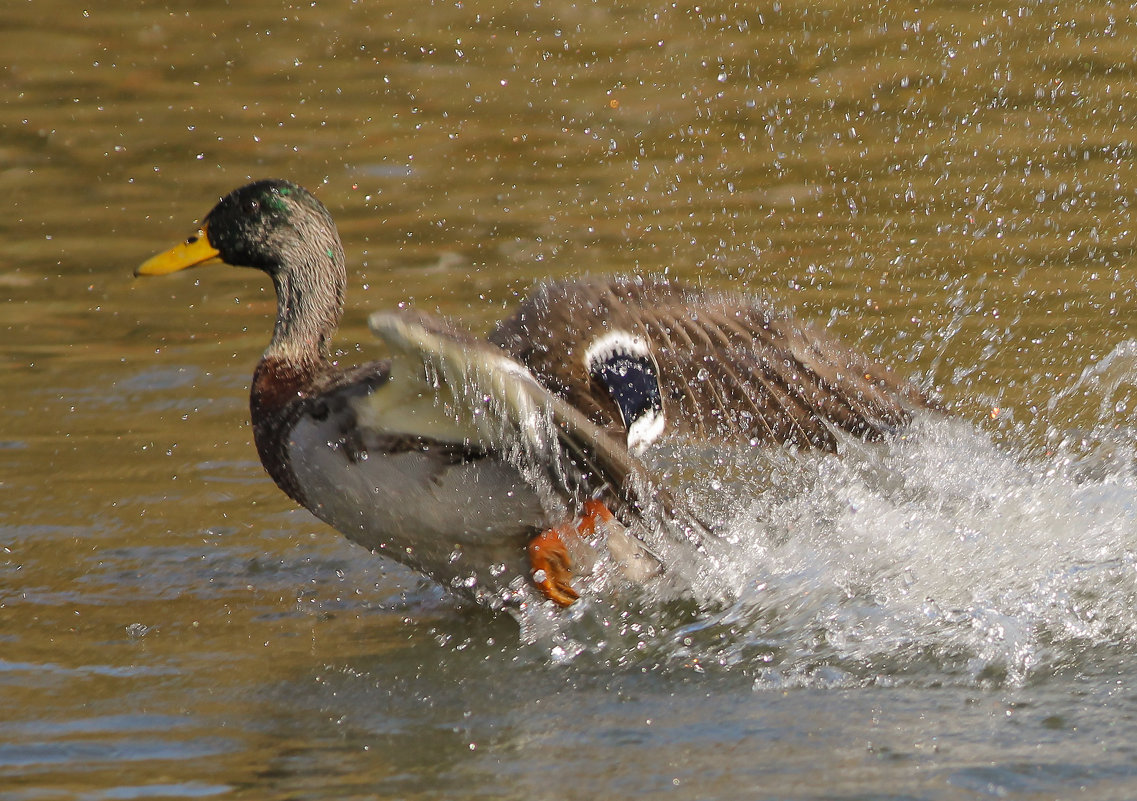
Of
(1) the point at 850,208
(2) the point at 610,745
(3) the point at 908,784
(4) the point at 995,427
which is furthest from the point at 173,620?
(1) the point at 850,208

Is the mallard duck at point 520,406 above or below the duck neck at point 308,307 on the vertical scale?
below

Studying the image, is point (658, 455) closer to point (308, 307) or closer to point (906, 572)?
point (906, 572)

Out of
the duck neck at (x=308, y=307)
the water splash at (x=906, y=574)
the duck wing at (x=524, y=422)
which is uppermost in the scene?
the duck neck at (x=308, y=307)

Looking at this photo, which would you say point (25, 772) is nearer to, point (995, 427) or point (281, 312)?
point (281, 312)

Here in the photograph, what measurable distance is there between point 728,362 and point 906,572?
830mm

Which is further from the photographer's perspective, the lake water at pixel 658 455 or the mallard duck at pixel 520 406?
the mallard duck at pixel 520 406

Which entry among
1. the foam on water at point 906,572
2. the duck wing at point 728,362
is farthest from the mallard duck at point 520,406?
the foam on water at point 906,572

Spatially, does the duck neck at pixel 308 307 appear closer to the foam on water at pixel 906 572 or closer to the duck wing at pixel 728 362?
the duck wing at pixel 728 362

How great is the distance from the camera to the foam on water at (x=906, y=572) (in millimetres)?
4254

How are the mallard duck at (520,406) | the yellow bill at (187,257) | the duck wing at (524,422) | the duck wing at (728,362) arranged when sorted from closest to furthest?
1. the duck wing at (524,422)
2. the mallard duck at (520,406)
3. the duck wing at (728,362)
4. the yellow bill at (187,257)

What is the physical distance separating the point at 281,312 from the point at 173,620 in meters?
0.95

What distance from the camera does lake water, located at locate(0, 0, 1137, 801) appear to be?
153 inches

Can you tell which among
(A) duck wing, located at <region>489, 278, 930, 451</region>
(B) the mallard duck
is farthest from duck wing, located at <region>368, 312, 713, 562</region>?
(A) duck wing, located at <region>489, 278, 930, 451</region>

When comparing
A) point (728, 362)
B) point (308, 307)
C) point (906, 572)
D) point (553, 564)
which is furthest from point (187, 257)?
point (906, 572)
